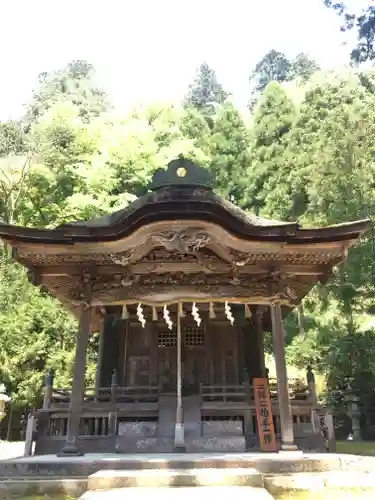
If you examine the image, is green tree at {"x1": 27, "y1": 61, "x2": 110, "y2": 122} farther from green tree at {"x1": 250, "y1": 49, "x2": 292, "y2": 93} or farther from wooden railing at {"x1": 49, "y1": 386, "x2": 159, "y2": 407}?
wooden railing at {"x1": 49, "y1": 386, "x2": 159, "y2": 407}

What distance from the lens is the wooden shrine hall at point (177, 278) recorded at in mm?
9031

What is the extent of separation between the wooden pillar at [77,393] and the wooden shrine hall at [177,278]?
0.06 feet

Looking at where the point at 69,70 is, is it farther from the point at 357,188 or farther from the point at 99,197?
the point at 357,188

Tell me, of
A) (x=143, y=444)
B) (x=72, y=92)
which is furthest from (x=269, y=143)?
(x=72, y=92)

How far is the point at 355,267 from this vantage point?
65.4ft

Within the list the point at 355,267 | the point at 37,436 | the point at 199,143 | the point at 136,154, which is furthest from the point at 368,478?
the point at 199,143

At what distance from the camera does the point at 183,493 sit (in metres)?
5.08

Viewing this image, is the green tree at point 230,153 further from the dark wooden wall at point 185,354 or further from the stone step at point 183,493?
the stone step at point 183,493

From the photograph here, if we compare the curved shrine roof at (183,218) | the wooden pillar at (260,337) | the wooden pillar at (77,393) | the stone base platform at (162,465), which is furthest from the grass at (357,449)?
the wooden pillar at (77,393)

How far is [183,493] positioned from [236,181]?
100 feet

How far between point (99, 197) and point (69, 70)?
4319 cm

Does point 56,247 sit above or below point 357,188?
below

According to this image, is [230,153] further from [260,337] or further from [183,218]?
[183,218]

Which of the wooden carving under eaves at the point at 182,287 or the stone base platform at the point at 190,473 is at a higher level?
the wooden carving under eaves at the point at 182,287
